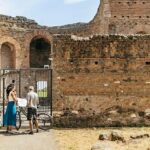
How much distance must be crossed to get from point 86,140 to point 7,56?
22.1m

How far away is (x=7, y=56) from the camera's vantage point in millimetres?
33562

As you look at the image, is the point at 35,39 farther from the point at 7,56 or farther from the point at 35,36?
the point at 7,56

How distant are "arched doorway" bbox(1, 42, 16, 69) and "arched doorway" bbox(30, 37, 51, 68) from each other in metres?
1.79

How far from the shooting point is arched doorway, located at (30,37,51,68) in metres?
34.8

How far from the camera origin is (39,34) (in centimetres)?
3391

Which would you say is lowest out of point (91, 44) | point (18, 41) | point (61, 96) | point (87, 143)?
point (87, 143)

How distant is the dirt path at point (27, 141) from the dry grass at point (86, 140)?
26 centimetres

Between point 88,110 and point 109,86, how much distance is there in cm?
104

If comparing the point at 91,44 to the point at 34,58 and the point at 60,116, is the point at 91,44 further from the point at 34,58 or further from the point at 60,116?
the point at 34,58

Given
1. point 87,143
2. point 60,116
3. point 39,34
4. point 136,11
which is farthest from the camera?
point 39,34

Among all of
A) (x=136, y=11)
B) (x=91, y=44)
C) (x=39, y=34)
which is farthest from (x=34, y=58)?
(x=91, y=44)

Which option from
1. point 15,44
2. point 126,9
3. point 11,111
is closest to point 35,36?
point 15,44

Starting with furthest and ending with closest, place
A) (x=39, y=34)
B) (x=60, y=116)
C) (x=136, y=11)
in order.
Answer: (x=39, y=34) → (x=136, y=11) → (x=60, y=116)

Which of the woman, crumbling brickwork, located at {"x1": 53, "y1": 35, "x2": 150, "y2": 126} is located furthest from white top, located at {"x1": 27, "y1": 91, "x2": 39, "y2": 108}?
crumbling brickwork, located at {"x1": 53, "y1": 35, "x2": 150, "y2": 126}
